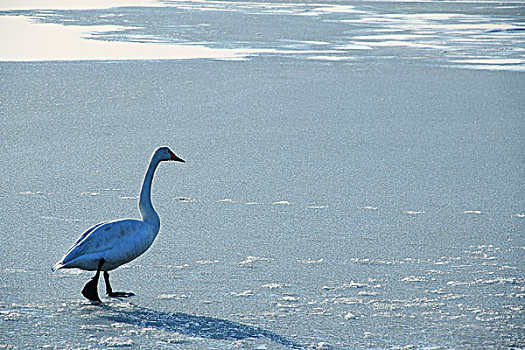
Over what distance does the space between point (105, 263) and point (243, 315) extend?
2.03 ft

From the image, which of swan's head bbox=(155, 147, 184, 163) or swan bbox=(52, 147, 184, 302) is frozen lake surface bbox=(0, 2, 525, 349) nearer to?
swan bbox=(52, 147, 184, 302)

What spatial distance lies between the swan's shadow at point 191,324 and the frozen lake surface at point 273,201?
0.4 inches

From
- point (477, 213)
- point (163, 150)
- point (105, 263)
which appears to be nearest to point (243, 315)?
point (105, 263)

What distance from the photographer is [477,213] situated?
16.1 feet

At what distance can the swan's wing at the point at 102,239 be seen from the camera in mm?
3348

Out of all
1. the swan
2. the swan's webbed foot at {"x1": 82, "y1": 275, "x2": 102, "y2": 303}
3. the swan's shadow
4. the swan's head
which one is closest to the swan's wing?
the swan

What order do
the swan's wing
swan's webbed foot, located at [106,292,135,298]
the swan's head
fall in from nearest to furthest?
the swan's wing, swan's webbed foot, located at [106,292,135,298], the swan's head

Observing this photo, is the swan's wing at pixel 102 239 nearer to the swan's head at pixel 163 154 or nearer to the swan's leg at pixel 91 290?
the swan's leg at pixel 91 290

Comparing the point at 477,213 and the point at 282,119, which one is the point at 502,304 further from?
the point at 282,119

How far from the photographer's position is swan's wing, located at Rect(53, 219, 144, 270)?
3348 millimetres

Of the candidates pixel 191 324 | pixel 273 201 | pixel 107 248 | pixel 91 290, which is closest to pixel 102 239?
pixel 107 248

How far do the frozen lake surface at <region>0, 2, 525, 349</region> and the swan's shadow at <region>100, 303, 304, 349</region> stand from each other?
0.01m

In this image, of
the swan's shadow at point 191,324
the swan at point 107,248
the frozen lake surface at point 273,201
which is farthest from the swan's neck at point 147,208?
the swan's shadow at point 191,324

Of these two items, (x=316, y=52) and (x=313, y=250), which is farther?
(x=316, y=52)
